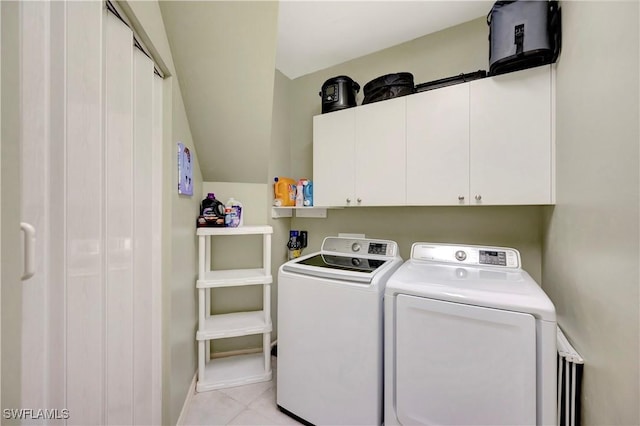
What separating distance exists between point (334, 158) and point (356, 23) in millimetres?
1024

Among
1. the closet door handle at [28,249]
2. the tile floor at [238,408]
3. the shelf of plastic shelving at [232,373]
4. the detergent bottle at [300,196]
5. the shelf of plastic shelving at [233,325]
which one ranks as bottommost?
the tile floor at [238,408]

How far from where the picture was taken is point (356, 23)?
1850 millimetres

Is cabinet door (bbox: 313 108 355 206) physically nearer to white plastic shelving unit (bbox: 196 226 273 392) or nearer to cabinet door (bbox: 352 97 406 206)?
cabinet door (bbox: 352 97 406 206)

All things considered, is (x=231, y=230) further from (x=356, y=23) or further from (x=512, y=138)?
(x=512, y=138)

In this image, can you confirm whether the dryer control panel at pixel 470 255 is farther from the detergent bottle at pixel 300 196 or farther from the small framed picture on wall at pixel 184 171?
the small framed picture on wall at pixel 184 171

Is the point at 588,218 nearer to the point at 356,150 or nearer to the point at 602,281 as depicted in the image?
the point at 602,281

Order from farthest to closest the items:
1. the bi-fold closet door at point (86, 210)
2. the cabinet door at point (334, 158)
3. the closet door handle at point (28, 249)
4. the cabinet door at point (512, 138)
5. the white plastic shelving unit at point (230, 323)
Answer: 1. the cabinet door at point (334, 158)
2. the white plastic shelving unit at point (230, 323)
3. the cabinet door at point (512, 138)
4. the bi-fold closet door at point (86, 210)
5. the closet door handle at point (28, 249)

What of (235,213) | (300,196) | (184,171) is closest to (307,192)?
(300,196)

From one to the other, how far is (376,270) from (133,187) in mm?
1342

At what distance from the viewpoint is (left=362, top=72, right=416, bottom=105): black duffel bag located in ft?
5.82

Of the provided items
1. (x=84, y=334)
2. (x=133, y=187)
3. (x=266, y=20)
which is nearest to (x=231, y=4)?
(x=266, y=20)

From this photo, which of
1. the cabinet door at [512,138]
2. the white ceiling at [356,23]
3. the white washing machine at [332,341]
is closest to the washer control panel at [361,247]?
the white washing machine at [332,341]

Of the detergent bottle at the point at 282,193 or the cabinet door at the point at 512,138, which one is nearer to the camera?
the cabinet door at the point at 512,138

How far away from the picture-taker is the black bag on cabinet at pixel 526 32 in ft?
4.16
